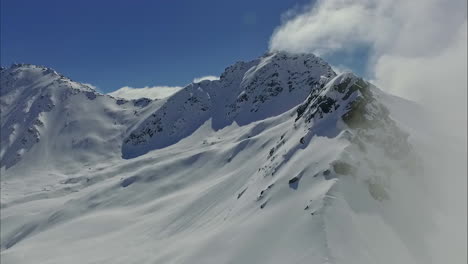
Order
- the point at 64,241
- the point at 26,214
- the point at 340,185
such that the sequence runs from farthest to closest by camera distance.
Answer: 1. the point at 26,214
2. the point at 64,241
3. the point at 340,185

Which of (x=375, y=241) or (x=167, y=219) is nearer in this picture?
(x=375, y=241)

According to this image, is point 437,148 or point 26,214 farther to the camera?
point 26,214

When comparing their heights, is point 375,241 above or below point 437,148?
below

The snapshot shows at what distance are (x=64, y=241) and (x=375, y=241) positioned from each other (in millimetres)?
104036

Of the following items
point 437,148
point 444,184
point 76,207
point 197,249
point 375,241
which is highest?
point 76,207

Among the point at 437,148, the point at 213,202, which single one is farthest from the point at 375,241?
the point at 213,202

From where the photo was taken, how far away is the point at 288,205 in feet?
193

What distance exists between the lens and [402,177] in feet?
223

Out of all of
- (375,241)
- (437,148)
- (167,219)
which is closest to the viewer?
(375,241)

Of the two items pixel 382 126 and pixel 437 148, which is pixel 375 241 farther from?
pixel 437 148

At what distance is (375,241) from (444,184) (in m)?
30.2

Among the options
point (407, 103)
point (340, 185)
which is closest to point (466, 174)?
point (340, 185)

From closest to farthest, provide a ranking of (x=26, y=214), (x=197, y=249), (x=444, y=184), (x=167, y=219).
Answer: (x=197, y=249) → (x=444, y=184) → (x=167, y=219) → (x=26, y=214)

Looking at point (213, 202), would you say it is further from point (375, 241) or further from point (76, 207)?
point (76, 207)
